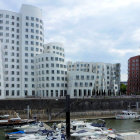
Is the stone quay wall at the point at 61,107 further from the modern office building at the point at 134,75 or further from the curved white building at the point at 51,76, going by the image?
the modern office building at the point at 134,75

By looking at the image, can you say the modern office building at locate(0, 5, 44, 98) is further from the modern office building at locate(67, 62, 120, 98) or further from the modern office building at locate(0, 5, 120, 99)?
the modern office building at locate(67, 62, 120, 98)

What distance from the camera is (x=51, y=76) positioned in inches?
3108

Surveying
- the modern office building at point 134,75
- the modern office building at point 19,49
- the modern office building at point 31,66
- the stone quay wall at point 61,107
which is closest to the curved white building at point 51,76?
the modern office building at point 31,66

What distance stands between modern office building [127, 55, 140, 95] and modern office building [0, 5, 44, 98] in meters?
71.7

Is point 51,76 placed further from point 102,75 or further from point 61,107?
point 102,75

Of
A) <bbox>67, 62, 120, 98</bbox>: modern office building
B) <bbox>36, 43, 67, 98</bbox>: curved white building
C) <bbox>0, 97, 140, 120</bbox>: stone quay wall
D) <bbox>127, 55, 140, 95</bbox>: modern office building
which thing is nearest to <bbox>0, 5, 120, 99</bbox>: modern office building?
<bbox>36, 43, 67, 98</bbox>: curved white building

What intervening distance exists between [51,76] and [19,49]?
18.7m

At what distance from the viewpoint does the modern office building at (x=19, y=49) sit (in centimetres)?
8028

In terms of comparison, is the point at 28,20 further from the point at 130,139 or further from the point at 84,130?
the point at 130,139

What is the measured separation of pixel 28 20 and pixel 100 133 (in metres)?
64.1

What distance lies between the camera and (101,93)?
336ft

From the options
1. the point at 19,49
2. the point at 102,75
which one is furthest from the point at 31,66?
the point at 102,75

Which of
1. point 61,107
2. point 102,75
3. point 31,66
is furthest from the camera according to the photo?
point 102,75

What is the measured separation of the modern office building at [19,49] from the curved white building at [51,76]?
4.01 m
